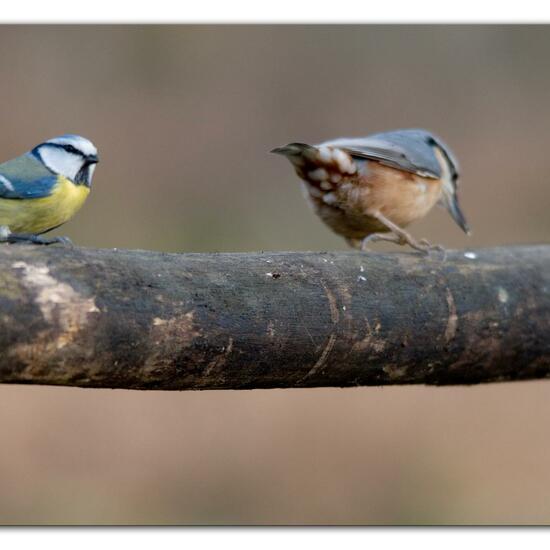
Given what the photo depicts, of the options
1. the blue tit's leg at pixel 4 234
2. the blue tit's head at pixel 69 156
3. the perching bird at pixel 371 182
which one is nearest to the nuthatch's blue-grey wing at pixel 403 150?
the perching bird at pixel 371 182

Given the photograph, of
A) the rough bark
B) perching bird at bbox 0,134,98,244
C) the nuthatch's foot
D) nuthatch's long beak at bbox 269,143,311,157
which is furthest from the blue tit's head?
the nuthatch's foot

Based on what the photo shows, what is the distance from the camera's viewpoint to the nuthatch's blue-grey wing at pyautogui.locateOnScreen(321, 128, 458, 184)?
284 cm

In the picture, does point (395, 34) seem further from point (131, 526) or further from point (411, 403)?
point (131, 526)

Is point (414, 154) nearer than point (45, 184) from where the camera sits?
No

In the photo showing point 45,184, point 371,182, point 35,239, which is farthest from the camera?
point 371,182

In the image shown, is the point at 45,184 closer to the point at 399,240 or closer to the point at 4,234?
the point at 4,234

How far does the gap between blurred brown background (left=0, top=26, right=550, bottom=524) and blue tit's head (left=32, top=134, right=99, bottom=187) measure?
141cm

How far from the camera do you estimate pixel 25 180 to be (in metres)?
2.03

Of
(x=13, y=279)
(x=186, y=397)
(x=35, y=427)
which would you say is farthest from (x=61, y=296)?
(x=186, y=397)

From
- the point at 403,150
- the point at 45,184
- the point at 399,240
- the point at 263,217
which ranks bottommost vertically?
Answer: the point at 263,217

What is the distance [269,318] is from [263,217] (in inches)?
119

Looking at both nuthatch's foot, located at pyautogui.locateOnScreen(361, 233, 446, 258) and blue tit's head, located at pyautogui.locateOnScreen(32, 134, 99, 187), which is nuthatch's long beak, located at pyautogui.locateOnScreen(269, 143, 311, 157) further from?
blue tit's head, located at pyautogui.locateOnScreen(32, 134, 99, 187)

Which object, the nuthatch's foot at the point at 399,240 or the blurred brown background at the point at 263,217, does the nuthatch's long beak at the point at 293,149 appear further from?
the blurred brown background at the point at 263,217

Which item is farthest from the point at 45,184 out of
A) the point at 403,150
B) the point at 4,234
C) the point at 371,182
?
the point at 403,150
